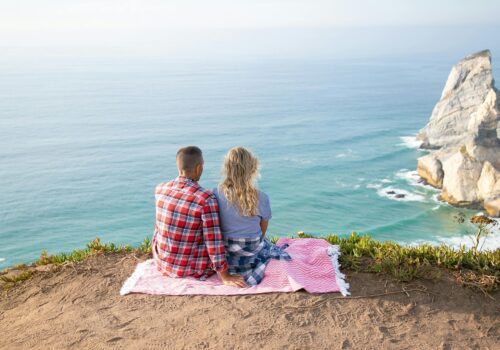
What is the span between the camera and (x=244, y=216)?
23.2 ft

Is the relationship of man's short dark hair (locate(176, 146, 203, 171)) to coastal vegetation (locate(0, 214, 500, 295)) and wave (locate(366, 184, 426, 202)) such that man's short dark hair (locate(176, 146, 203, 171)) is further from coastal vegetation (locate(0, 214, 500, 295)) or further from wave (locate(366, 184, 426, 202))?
wave (locate(366, 184, 426, 202))

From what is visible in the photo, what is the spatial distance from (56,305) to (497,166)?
47.1 m

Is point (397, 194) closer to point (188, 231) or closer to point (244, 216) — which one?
point (244, 216)

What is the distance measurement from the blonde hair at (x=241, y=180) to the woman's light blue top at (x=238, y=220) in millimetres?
90

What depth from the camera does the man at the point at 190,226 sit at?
23.0 ft

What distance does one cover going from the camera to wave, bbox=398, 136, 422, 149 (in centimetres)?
7054

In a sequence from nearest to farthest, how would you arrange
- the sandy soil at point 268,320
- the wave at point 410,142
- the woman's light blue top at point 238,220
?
the sandy soil at point 268,320 → the woman's light blue top at point 238,220 → the wave at point 410,142

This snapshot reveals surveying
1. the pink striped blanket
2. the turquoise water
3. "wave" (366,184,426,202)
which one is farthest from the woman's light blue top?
"wave" (366,184,426,202)

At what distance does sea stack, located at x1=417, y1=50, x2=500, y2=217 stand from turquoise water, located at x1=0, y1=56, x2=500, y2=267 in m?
2.50

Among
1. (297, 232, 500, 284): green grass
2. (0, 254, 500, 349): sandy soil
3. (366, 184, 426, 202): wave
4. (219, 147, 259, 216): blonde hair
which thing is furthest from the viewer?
(366, 184, 426, 202): wave

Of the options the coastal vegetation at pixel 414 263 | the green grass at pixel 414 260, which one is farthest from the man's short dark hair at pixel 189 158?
the green grass at pixel 414 260

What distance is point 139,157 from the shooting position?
65.9m

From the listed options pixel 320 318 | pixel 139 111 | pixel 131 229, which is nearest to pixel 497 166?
pixel 131 229

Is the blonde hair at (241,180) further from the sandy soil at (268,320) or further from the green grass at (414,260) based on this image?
the green grass at (414,260)
